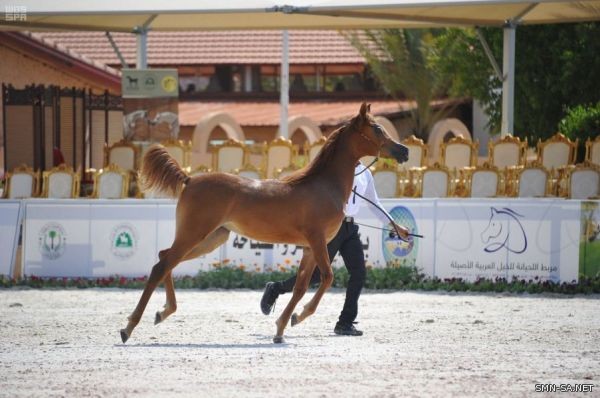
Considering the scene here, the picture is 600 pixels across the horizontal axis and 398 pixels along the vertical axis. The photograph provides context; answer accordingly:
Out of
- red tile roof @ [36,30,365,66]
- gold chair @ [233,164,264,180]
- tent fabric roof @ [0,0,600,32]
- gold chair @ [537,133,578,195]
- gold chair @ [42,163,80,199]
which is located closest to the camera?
gold chair @ [233,164,264,180]

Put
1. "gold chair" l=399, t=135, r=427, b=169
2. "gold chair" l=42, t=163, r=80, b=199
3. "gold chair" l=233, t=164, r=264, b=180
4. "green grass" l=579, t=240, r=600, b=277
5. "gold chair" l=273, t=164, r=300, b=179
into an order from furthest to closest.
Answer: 1. "gold chair" l=399, t=135, r=427, b=169
2. "gold chair" l=42, t=163, r=80, b=199
3. "gold chair" l=233, t=164, r=264, b=180
4. "gold chair" l=273, t=164, r=300, b=179
5. "green grass" l=579, t=240, r=600, b=277

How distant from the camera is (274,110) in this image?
124 ft

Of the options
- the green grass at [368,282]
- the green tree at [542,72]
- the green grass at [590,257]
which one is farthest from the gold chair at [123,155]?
the green tree at [542,72]

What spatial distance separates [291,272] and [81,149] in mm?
7052

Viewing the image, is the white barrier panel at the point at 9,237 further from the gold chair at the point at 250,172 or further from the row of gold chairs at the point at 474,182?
the row of gold chairs at the point at 474,182

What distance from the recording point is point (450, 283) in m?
16.1

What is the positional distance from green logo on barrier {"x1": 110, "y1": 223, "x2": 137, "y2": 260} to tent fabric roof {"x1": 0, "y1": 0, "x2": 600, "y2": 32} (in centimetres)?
369

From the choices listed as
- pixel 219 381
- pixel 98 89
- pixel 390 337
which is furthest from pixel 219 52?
pixel 219 381

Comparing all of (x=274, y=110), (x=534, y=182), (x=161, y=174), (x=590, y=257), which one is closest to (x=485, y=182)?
(x=534, y=182)

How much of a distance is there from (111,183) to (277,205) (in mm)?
7262

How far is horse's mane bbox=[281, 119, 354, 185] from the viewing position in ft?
37.0

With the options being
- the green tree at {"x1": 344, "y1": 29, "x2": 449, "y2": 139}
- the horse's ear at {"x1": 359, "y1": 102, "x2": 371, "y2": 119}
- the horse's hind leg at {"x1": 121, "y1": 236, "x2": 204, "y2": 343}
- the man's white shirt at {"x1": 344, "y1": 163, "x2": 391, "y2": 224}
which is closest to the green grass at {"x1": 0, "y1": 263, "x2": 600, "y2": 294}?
the man's white shirt at {"x1": 344, "y1": 163, "x2": 391, "y2": 224}

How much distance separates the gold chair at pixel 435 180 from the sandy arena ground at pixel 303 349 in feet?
7.33

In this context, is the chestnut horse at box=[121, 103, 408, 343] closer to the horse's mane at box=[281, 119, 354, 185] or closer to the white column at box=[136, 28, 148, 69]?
the horse's mane at box=[281, 119, 354, 185]
